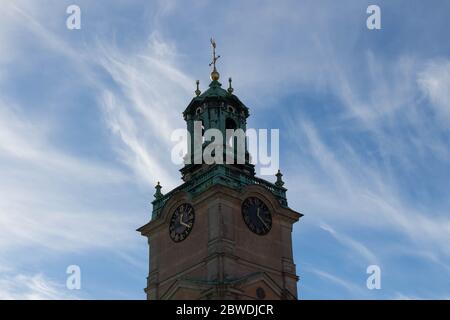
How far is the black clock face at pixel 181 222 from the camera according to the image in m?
54.5

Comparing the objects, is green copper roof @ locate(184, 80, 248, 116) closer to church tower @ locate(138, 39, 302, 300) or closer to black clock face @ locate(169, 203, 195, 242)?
church tower @ locate(138, 39, 302, 300)

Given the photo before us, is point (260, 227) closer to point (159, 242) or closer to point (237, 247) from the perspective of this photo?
point (237, 247)

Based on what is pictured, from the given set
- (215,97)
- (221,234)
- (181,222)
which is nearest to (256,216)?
(221,234)

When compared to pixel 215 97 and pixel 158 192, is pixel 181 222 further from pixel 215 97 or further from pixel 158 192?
pixel 215 97

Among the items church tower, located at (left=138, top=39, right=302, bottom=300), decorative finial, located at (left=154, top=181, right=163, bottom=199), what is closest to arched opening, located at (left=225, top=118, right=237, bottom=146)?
church tower, located at (left=138, top=39, right=302, bottom=300)

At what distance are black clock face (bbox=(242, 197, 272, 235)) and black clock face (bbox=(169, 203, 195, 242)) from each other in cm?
374

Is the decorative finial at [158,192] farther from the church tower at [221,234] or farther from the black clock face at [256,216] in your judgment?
the black clock face at [256,216]

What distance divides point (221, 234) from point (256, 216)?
13.3 ft

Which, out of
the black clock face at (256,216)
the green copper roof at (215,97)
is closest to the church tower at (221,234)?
the black clock face at (256,216)

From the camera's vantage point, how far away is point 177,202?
55.8m

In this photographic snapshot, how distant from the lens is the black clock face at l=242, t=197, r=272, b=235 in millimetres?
54188

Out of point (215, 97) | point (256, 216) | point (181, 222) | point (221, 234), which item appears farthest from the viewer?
point (215, 97)

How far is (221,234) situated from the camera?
169ft

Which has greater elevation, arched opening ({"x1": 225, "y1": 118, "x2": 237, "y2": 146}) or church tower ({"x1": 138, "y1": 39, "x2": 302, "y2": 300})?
arched opening ({"x1": 225, "y1": 118, "x2": 237, "y2": 146})
